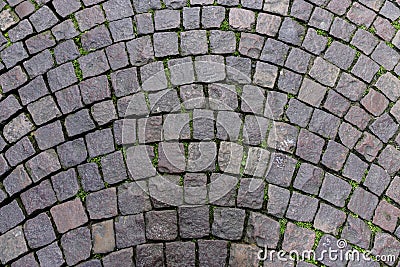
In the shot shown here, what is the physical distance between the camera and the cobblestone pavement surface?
146 inches

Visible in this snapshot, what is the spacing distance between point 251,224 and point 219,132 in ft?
2.46

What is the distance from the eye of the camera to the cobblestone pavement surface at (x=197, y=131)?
370 cm

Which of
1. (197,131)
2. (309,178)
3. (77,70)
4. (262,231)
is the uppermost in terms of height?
(77,70)

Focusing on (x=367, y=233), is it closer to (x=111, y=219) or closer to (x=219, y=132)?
(x=219, y=132)

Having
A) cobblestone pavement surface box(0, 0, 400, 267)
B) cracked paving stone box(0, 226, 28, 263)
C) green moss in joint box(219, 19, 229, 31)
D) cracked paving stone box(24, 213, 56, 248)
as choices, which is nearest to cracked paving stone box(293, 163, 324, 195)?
cobblestone pavement surface box(0, 0, 400, 267)

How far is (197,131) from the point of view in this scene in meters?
3.90

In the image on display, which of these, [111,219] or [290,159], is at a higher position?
[290,159]

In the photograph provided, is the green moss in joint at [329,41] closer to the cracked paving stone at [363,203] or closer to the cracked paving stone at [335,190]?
the cracked paving stone at [335,190]

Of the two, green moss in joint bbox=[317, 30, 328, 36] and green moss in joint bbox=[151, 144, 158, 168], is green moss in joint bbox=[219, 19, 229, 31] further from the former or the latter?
green moss in joint bbox=[151, 144, 158, 168]

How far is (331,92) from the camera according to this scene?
405 cm

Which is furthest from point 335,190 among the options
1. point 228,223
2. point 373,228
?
point 228,223

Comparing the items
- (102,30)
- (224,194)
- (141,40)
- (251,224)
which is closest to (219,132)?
(224,194)

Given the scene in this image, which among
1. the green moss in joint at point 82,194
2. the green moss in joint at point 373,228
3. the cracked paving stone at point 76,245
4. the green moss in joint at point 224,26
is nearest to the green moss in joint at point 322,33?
the green moss in joint at point 224,26

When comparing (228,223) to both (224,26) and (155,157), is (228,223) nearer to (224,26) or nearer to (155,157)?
(155,157)
